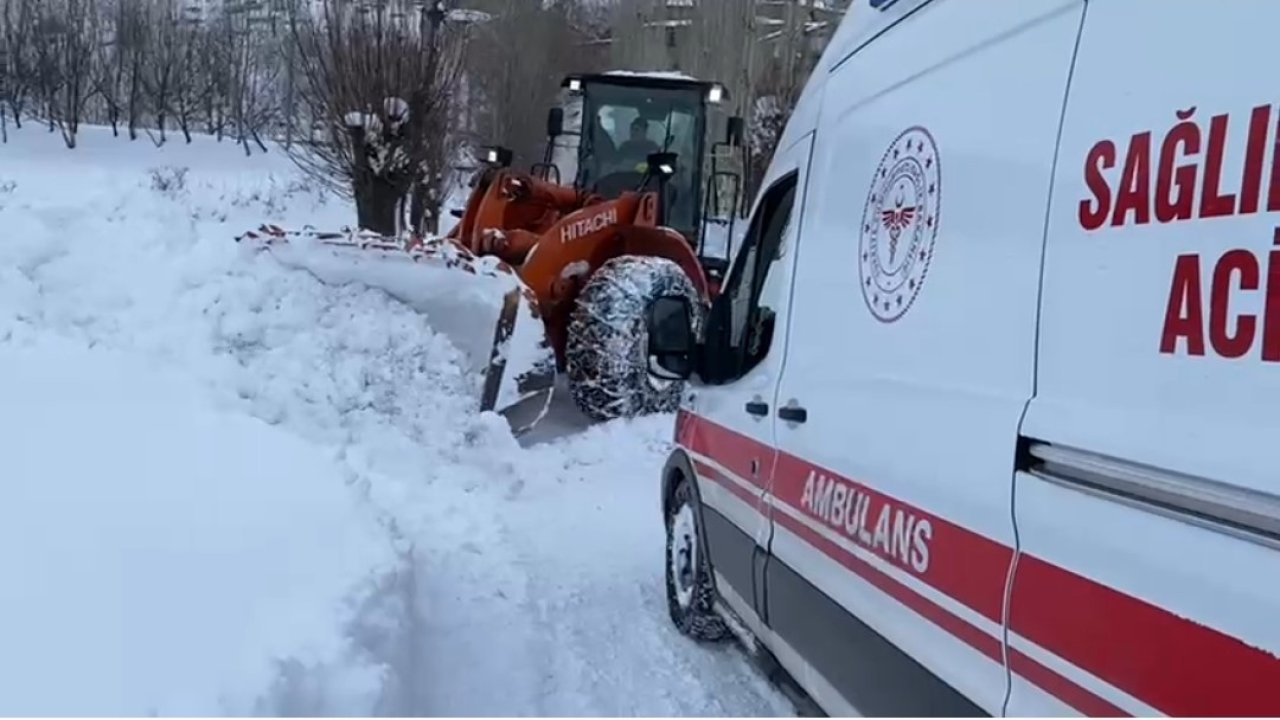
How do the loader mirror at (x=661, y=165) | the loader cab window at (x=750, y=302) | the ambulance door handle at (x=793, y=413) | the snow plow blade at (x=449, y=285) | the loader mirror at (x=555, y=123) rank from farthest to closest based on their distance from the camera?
the loader mirror at (x=555, y=123) → the loader mirror at (x=661, y=165) → the snow plow blade at (x=449, y=285) → the loader cab window at (x=750, y=302) → the ambulance door handle at (x=793, y=413)

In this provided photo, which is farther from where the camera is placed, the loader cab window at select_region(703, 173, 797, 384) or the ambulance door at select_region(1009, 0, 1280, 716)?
the loader cab window at select_region(703, 173, 797, 384)

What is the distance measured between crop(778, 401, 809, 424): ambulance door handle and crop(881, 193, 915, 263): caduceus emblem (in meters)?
0.63

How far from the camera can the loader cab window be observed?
418 cm

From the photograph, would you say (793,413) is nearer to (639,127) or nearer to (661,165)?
(661,165)

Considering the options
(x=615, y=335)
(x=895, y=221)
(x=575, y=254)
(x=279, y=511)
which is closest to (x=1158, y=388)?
(x=895, y=221)

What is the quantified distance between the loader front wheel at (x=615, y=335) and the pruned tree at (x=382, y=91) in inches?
333

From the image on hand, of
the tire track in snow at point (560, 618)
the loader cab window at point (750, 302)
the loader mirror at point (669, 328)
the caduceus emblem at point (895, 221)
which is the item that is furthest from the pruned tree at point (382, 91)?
the caduceus emblem at point (895, 221)

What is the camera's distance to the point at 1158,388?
178 cm

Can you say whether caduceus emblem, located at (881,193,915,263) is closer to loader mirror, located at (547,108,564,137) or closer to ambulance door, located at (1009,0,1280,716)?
ambulance door, located at (1009,0,1280,716)

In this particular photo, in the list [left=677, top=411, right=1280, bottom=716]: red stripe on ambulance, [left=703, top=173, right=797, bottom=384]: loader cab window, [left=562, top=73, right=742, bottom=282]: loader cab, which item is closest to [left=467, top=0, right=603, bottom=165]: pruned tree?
[left=562, top=73, right=742, bottom=282]: loader cab

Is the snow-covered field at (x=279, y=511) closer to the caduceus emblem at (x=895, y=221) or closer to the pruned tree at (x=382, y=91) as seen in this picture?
the caduceus emblem at (x=895, y=221)

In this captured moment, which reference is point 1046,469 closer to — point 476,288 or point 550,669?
point 550,669

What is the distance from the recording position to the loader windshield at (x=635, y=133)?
11.7 meters

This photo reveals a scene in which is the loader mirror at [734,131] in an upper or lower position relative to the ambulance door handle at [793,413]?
upper
